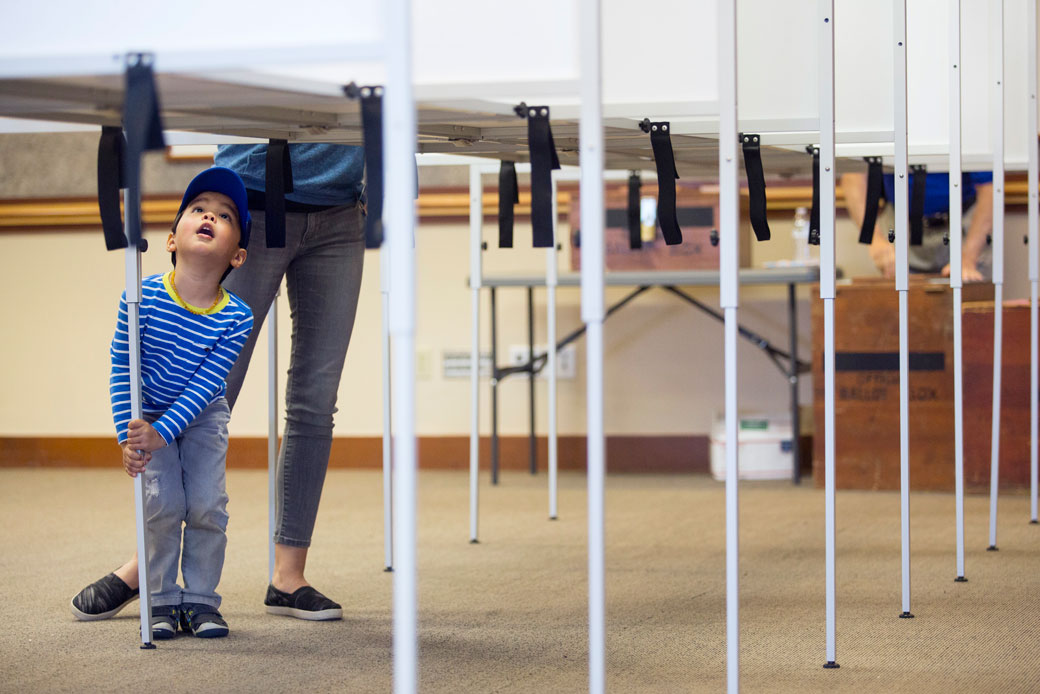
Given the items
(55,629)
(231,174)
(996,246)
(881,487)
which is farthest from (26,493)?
(996,246)

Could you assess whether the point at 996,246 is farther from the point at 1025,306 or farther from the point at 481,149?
the point at 481,149

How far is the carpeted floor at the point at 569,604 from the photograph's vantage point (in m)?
1.45

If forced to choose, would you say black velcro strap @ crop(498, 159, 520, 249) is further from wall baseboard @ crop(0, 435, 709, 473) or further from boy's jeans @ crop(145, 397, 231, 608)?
Answer: wall baseboard @ crop(0, 435, 709, 473)

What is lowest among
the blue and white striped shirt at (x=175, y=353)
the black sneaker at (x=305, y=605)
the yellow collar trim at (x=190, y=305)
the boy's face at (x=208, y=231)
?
the black sneaker at (x=305, y=605)

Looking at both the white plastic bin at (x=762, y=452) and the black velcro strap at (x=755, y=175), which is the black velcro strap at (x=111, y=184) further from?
the white plastic bin at (x=762, y=452)

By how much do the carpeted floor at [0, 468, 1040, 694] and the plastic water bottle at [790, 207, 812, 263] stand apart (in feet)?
2.68

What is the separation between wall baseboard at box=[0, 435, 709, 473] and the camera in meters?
3.63

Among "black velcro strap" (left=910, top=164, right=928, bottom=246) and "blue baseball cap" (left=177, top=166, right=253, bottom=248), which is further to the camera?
"black velcro strap" (left=910, top=164, right=928, bottom=246)

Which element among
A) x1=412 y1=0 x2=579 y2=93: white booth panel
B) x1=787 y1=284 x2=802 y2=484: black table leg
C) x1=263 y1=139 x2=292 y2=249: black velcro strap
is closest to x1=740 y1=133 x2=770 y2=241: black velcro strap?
x1=412 y1=0 x2=579 y2=93: white booth panel

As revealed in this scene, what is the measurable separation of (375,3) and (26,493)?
2.74 m

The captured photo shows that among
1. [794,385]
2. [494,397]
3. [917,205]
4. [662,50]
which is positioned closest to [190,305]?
[662,50]

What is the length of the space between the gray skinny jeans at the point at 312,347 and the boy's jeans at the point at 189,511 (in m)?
0.15

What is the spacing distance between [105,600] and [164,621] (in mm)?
165

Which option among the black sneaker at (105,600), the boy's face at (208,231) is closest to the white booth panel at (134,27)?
the boy's face at (208,231)
